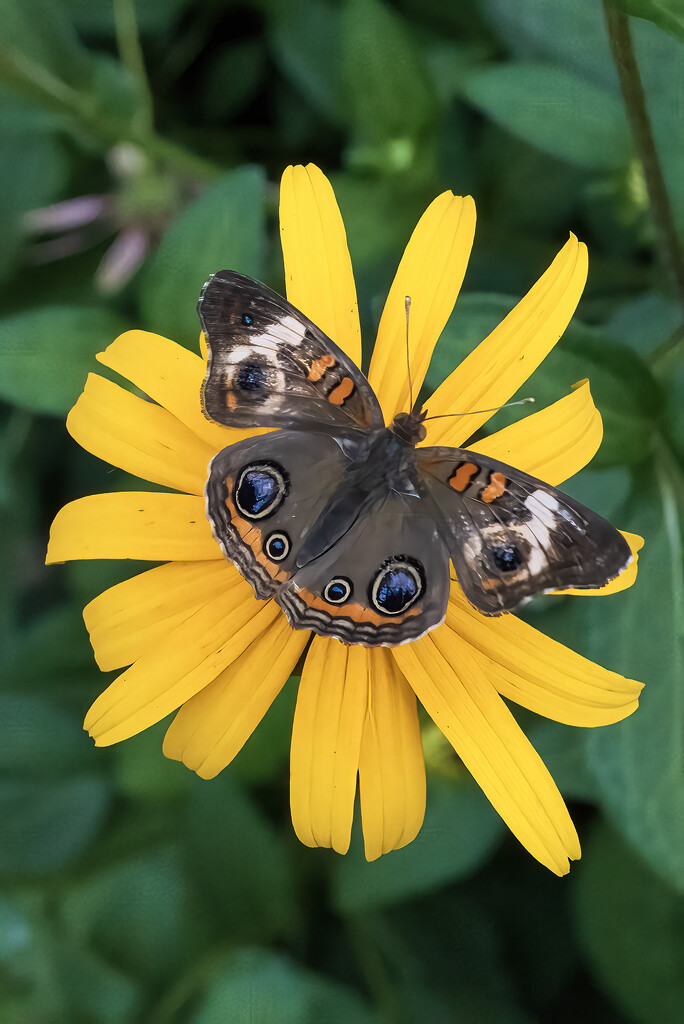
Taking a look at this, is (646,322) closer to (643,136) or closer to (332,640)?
(643,136)

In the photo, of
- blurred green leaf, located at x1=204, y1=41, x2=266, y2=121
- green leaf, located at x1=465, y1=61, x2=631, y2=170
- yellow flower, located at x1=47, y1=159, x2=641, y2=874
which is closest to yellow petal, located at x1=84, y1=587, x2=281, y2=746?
yellow flower, located at x1=47, y1=159, x2=641, y2=874

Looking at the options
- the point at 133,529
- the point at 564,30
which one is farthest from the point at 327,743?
the point at 564,30

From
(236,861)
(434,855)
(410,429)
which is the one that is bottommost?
(236,861)

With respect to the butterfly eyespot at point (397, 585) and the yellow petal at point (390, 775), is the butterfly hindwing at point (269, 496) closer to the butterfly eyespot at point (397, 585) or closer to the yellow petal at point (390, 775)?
the butterfly eyespot at point (397, 585)

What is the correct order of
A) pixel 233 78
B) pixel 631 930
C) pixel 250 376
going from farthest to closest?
pixel 233 78
pixel 631 930
pixel 250 376

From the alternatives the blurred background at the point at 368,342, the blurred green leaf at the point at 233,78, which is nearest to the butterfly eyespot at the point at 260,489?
the blurred background at the point at 368,342

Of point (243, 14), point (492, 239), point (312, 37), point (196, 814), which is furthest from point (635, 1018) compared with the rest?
point (243, 14)

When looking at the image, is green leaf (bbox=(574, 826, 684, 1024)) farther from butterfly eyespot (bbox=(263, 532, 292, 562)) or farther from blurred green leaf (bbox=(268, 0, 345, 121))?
blurred green leaf (bbox=(268, 0, 345, 121))

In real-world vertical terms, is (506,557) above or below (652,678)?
above

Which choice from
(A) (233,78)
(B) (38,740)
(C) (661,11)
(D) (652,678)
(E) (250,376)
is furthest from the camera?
(A) (233,78)
